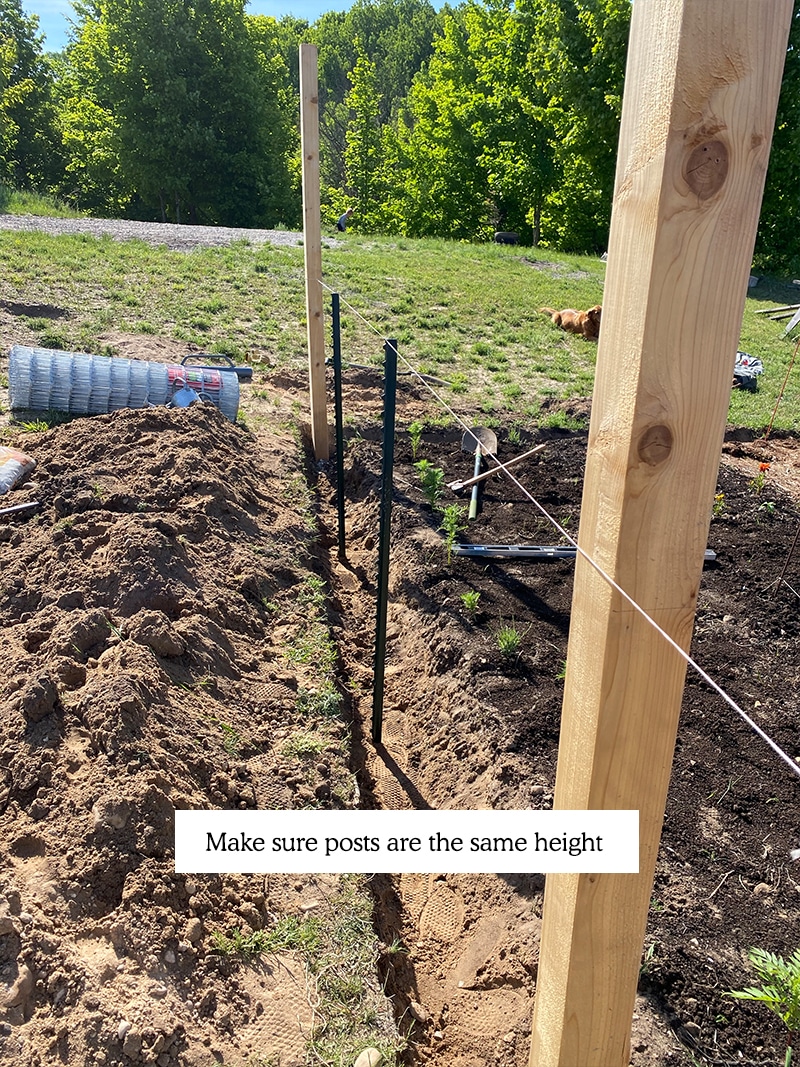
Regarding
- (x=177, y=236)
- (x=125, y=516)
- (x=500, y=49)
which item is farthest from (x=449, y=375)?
(x=500, y=49)

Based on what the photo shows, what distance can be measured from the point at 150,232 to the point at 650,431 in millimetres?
16291

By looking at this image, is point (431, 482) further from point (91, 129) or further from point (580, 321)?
point (91, 129)

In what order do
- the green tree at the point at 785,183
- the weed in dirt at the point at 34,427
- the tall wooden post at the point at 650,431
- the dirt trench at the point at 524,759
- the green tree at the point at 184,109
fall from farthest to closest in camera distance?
the green tree at the point at 184,109 → the green tree at the point at 785,183 → the weed in dirt at the point at 34,427 → the dirt trench at the point at 524,759 → the tall wooden post at the point at 650,431

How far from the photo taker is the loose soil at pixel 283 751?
2596 mm

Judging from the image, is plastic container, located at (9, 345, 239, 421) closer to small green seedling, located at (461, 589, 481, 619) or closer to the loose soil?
the loose soil

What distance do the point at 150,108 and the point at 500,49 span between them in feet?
50.3

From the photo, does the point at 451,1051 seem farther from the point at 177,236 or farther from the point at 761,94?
the point at 177,236

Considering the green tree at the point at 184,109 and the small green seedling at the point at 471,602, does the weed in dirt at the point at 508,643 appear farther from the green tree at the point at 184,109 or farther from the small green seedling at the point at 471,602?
the green tree at the point at 184,109

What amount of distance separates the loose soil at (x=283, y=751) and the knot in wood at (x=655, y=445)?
2.39 metres

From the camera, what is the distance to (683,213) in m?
1.11

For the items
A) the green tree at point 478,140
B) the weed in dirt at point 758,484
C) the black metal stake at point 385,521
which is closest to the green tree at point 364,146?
the green tree at point 478,140

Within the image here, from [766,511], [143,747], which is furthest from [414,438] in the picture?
[143,747]

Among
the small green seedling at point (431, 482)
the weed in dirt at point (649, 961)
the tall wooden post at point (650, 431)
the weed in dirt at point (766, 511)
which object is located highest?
the tall wooden post at point (650, 431)

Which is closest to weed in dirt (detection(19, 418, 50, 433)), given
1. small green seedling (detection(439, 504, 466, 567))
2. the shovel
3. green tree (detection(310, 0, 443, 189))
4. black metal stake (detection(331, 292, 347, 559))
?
black metal stake (detection(331, 292, 347, 559))
